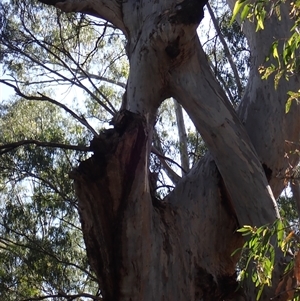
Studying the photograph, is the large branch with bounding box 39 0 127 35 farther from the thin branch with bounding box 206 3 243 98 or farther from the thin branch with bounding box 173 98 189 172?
the thin branch with bounding box 173 98 189 172

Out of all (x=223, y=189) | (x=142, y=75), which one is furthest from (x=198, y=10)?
(x=223, y=189)

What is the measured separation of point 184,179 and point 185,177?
3 centimetres

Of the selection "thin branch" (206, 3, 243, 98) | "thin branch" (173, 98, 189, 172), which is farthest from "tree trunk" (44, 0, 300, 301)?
Result: "thin branch" (173, 98, 189, 172)

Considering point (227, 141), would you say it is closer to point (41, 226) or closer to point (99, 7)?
point (99, 7)

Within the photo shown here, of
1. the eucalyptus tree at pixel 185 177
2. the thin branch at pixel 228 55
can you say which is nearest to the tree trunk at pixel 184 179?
the eucalyptus tree at pixel 185 177

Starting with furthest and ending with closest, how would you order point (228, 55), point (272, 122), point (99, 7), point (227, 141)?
point (228, 55), point (99, 7), point (272, 122), point (227, 141)

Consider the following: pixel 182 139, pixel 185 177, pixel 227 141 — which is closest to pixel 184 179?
pixel 185 177

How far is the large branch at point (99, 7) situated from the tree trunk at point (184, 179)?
5 cm

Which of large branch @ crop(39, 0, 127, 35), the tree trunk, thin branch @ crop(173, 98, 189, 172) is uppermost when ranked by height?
thin branch @ crop(173, 98, 189, 172)

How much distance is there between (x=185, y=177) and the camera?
314cm

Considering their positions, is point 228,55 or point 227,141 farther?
point 228,55

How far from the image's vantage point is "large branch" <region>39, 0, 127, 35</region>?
3.45 metres

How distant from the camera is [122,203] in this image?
247cm

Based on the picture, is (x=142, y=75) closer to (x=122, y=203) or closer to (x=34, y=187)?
(x=122, y=203)
